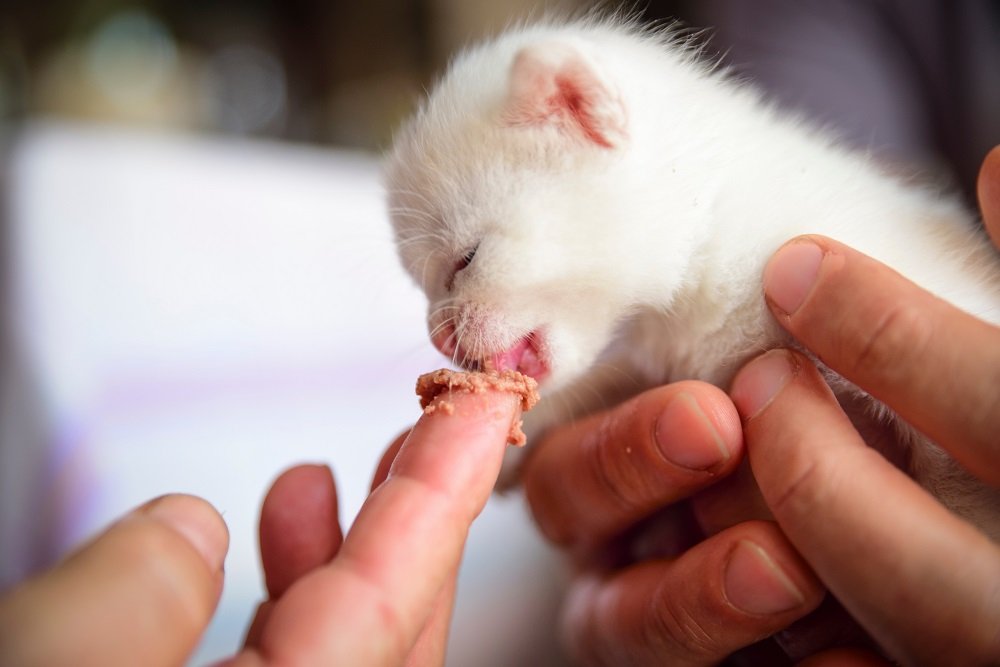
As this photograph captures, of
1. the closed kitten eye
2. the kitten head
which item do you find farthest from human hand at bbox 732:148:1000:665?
the closed kitten eye

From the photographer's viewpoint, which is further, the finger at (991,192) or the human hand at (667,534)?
the finger at (991,192)

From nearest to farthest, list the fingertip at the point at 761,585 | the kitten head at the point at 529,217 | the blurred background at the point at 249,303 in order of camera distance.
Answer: the fingertip at the point at 761,585, the kitten head at the point at 529,217, the blurred background at the point at 249,303

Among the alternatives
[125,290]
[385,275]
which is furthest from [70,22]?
[385,275]

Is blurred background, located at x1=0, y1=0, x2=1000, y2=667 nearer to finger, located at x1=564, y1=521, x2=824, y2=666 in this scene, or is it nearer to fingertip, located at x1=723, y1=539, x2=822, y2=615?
finger, located at x1=564, y1=521, x2=824, y2=666

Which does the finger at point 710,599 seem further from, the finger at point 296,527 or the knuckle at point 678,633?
the finger at point 296,527

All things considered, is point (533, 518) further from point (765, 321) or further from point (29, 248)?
point (29, 248)

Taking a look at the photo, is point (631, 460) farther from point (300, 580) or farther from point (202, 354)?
point (202, 354)

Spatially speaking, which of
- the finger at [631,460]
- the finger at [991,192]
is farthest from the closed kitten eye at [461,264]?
the finger at [991,192]
